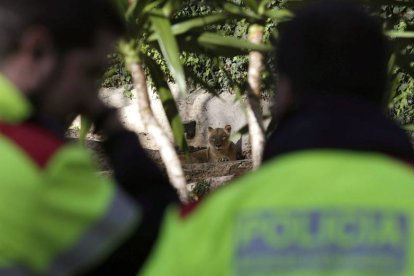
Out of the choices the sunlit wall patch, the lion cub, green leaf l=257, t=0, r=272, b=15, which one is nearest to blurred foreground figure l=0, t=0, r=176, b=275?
the sunlit wall patch

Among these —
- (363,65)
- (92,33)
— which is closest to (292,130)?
(363,65)

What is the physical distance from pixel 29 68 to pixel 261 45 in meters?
2.54

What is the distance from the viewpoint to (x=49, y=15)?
167cm

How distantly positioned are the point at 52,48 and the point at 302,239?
54 cm

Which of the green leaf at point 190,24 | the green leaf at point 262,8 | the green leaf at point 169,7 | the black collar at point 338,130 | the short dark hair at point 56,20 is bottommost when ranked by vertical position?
the black collar at point 338,130

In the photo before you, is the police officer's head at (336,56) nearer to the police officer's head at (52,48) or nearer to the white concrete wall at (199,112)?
the police officer's head at (52,48)

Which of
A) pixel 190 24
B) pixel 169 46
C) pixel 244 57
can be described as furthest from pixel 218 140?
pixel 169 46

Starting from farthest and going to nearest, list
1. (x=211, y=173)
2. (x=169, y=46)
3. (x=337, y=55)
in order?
(x=211, y=173) → (x=169, y=46) → (x=337, y=55)

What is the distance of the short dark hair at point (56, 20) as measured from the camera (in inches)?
65.2

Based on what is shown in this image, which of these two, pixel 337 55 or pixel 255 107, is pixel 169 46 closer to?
pixel 255 107

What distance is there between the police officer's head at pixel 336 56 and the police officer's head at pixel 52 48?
1.20ft

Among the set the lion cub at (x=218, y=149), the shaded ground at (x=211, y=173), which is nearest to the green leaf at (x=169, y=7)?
the shaded ground at (x=211, y=173)

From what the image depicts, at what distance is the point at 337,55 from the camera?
5.88 feet

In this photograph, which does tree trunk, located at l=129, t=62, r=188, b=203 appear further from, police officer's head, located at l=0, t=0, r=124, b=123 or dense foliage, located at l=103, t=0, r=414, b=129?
police officer's head, located at l=0, t=0, r=124, b=123
